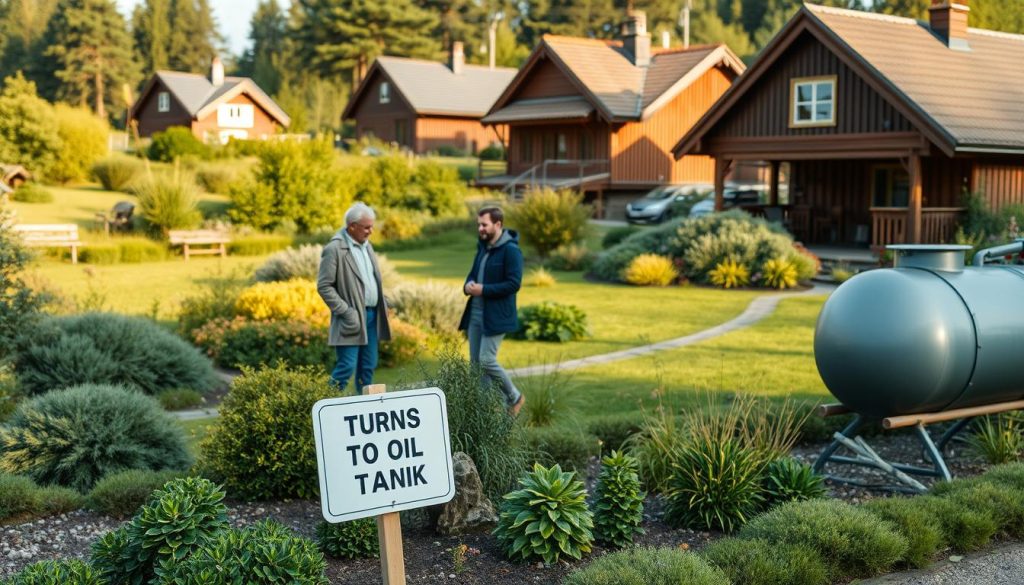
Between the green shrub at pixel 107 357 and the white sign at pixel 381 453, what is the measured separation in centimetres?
727

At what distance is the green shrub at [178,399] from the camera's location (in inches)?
452

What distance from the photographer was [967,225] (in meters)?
25.5

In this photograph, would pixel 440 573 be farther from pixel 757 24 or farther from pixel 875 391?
pixel 757 24

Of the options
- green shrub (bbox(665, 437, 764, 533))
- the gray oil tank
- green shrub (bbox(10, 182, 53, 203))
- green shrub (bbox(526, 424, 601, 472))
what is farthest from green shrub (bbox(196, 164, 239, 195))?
green shrub (bbox(665, 437, 764, 533))

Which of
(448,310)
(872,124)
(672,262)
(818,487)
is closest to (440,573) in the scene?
(818,487)

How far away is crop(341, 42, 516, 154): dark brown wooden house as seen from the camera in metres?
59.1

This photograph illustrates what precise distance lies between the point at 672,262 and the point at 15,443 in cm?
1813

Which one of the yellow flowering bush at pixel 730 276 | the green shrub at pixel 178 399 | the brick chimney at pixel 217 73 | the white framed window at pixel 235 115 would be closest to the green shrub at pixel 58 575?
the green shrub at pixel 178 399

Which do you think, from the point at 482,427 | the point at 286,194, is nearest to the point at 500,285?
the point at 482,427

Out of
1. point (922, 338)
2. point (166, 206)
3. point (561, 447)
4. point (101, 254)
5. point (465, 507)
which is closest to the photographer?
point (465, 507)

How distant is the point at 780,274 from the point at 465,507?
1740 cm

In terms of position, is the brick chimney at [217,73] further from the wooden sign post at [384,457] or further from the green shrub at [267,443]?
the wooden sign post at [384,457]

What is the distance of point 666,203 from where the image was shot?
38.2m

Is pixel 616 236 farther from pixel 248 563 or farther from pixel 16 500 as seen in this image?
pixel 248 563
